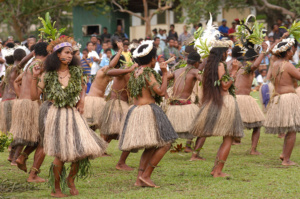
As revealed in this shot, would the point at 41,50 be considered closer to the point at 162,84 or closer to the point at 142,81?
the point at 142,81

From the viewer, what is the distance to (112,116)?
7.79 m

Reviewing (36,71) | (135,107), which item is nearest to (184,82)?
(135,107)

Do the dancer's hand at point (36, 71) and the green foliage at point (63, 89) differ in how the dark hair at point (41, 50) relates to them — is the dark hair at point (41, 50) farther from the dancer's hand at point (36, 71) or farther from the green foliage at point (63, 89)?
the green foliage at point (63, 89)

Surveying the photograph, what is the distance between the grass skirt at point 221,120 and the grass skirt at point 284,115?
0.89m

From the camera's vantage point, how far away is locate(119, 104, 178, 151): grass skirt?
576 cm

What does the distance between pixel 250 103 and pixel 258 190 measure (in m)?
2.91

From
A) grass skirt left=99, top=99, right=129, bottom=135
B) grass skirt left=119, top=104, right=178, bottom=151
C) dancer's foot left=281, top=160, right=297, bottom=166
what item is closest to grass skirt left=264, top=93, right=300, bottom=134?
dancer's foot left=281, top=160, right=297, bottom=166

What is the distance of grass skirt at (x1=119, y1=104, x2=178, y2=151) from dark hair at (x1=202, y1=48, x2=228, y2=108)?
3.03ft

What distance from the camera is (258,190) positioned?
221 inches

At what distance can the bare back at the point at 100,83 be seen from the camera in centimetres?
852

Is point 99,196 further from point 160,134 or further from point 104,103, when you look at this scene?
point 104,103

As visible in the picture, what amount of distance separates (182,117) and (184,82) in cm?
52

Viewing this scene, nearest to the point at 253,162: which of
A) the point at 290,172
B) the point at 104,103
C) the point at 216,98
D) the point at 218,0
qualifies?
the point at 290,172

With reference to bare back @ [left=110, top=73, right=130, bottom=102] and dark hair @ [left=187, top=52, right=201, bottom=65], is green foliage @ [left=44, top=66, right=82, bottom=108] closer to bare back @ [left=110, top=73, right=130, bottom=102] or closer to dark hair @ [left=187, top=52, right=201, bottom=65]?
bare back @ [left=110, top=73, right=130, bottom=102]
